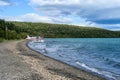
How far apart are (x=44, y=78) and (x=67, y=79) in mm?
1532

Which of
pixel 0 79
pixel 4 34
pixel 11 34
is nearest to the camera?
pixel 0 79

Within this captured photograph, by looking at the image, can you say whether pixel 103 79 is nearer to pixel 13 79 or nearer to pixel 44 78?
pixel 44 78

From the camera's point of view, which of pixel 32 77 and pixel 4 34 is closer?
pixel 32 77

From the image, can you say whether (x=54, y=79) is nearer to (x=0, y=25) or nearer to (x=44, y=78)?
(x=44, y=78)

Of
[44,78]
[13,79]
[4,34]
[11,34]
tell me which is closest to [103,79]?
[44,78]

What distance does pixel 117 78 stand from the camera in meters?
20.2

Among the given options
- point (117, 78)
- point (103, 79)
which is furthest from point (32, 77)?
point (117, 78)

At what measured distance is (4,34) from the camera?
104 metres

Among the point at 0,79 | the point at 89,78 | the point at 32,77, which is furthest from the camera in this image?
the point at 89,78

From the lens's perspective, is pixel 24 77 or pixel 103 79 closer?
pixel 24 77

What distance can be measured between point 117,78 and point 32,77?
6.96 metres

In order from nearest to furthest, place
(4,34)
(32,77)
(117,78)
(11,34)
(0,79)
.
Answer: (0,79) < (32,77) < (117,78) < (4,34) < (11,34)

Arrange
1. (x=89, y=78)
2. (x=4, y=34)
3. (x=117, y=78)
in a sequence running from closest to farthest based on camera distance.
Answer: (x=89, y=78), (x=117, y=78), (x=4, y=34)

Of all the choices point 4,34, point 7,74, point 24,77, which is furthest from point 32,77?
point 4,34
